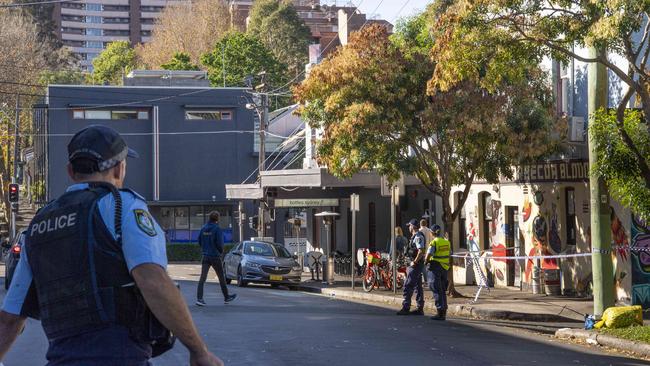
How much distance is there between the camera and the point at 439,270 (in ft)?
60.3

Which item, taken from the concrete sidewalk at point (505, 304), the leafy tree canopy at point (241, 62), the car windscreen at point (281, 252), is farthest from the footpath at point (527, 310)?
the leafy tree canopy at point (241, 62)

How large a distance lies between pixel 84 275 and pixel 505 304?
58.2 feet

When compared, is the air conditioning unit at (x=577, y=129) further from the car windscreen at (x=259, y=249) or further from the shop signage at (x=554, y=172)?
the car windscreen at (x=259, y=249)

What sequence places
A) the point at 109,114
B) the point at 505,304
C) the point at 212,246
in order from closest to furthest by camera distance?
the point at 212,246
the point at 505,304
the point at 109,114

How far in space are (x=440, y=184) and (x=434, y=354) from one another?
12.9 meters

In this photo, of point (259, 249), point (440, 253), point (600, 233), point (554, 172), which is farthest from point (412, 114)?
point (259, 249)

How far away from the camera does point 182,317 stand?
153 inches

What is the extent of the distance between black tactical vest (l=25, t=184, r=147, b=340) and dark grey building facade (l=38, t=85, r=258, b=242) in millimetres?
50062

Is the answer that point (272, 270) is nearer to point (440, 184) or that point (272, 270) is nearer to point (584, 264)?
point (440, 184)

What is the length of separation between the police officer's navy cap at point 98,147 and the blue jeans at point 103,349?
0.70m

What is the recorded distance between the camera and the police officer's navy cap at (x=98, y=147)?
4.14 m

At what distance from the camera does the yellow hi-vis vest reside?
720 inches

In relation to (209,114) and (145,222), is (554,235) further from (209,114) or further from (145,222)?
(209,114)

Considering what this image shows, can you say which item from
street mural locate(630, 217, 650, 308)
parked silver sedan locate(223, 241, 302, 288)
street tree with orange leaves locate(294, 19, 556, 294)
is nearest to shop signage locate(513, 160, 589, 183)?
street tree with orange leaves locate(294, 19, 556, 294)
